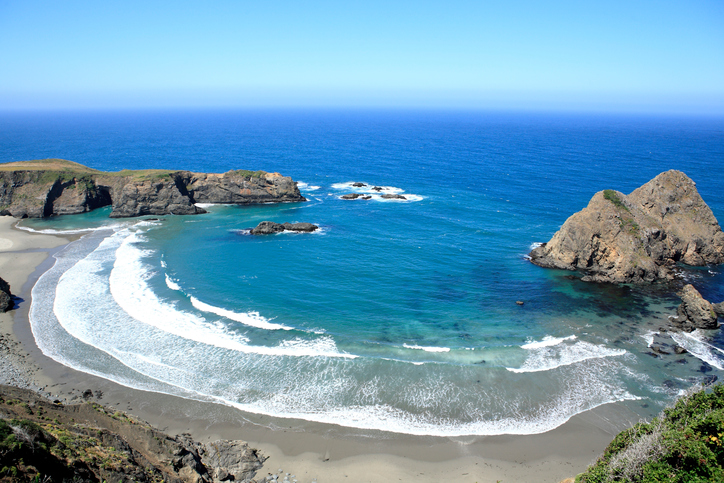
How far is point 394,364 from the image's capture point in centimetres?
3497

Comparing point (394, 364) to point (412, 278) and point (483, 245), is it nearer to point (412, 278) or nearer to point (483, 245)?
point (412, 278)

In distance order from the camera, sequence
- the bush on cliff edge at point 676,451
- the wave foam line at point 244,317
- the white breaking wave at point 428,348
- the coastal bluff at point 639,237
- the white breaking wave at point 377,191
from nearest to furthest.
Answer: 1. the bush on cliff edge at point 676,451
2. the white breaking wave at point 428,348
3. the wave foam line at point 244,317
4. the coastal bluff at point 639,237
5. the white breaking wave at point 377,191

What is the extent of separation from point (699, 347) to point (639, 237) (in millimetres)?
18654

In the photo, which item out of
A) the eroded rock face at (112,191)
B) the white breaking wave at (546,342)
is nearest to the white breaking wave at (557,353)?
the white breaking wave at (546,342)

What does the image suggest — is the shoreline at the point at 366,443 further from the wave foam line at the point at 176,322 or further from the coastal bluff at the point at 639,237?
the coastal bluff at the point at 639,237

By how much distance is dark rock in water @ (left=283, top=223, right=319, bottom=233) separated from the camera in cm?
7019

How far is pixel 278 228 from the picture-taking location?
230 feet

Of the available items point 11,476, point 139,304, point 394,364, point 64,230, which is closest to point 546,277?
point 394,364

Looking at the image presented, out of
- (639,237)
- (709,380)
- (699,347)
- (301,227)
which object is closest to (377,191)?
(301,227)

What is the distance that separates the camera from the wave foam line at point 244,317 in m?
40.5

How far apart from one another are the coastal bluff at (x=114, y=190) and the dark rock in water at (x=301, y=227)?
2000 centimetres

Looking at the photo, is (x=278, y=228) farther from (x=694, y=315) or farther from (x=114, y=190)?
(x=694, y=315)

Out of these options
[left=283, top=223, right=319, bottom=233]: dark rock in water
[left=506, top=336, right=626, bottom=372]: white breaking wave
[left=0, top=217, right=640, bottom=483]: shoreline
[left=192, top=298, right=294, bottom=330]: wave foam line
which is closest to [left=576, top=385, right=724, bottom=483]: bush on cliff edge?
[left=0, top=217, right=640, bottom=483]: shoreline

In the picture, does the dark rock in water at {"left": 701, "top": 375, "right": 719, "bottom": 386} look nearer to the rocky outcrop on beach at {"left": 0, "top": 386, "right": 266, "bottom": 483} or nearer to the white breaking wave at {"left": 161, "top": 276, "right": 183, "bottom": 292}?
the rocky outcrop on beach at {"left": 0, "top": 386, "right": 266, "bottom": 483}
